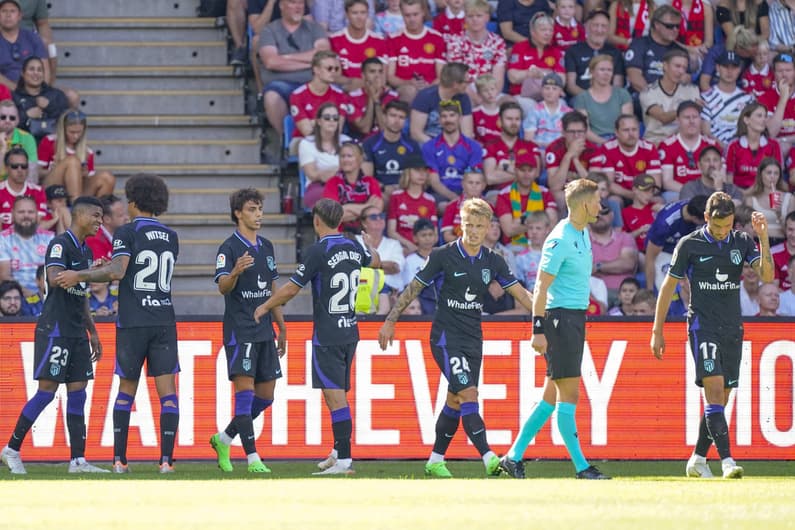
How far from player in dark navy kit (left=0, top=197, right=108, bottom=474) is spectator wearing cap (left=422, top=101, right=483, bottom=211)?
5890mm

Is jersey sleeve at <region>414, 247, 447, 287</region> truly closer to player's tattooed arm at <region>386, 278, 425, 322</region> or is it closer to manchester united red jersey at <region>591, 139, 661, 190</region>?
player's tattooed arm at <region>386, 278, 425, 322</region>

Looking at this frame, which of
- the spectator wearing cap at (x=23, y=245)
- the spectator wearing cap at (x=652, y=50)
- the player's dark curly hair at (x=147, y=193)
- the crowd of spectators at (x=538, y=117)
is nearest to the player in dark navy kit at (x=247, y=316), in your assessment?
the player's dark curly hair at (x=147, y=193)

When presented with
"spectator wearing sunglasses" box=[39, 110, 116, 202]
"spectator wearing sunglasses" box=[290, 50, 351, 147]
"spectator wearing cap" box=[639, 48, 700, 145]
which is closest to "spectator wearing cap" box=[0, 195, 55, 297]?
"spectator wearing sunglasses" box=[39, 110, 116, 202]

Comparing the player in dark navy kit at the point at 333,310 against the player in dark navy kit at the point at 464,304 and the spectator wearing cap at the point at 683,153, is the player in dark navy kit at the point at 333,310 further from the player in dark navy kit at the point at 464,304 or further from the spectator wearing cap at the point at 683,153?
the spectator wearing cap at the point at 683,153

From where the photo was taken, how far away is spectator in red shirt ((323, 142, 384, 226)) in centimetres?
1639

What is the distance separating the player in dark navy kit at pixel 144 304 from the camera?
11.9m

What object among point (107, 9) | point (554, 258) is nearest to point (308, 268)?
point (554, 258)

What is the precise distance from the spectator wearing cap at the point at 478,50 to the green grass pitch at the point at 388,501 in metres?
7.62

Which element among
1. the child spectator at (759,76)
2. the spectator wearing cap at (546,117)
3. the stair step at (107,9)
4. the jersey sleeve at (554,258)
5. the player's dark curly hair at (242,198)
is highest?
the stair step at (107,9)

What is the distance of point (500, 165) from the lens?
1775cm

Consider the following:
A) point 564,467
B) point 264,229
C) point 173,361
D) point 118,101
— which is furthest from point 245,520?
point 118,101

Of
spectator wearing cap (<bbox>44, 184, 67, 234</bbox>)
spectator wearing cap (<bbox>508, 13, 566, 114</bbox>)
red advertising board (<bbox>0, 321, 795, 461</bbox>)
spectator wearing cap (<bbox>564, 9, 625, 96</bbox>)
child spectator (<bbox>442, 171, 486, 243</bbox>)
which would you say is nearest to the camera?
red advertising board (<bbox>0, 321, 795, 461</bbox>)

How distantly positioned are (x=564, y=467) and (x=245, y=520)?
5761 mm

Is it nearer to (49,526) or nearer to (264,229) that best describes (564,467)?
(264,229)
